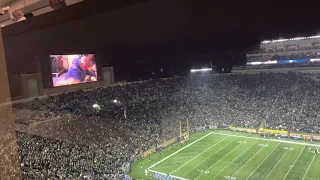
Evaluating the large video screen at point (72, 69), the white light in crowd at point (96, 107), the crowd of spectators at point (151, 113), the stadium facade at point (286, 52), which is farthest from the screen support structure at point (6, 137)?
the stadium facade at point (286, 52)

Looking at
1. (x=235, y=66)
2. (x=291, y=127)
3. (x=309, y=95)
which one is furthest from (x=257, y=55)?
(x=291, y=127)

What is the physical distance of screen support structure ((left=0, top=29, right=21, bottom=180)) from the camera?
171 cm

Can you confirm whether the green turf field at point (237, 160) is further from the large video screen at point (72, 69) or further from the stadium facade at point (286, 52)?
the stadium facade at point (286, 52)

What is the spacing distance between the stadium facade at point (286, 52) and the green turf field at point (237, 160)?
9869mm

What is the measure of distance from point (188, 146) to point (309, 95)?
9162 millimetres

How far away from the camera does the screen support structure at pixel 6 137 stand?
5.60ft

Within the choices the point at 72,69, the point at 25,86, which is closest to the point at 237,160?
the point at 72,69

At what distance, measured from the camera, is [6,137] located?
1.85 metres

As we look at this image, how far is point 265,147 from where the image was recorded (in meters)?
12.7

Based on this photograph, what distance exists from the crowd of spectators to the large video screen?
0.66m

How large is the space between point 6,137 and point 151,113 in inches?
538

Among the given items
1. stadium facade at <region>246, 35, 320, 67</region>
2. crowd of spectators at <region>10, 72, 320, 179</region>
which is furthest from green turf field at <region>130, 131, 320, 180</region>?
stadium facade at <region>246, 35, 320, 67</region>

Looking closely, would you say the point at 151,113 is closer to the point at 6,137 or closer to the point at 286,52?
the point at 286,52

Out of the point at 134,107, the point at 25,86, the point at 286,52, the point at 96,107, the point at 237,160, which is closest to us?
the point at 25,86
